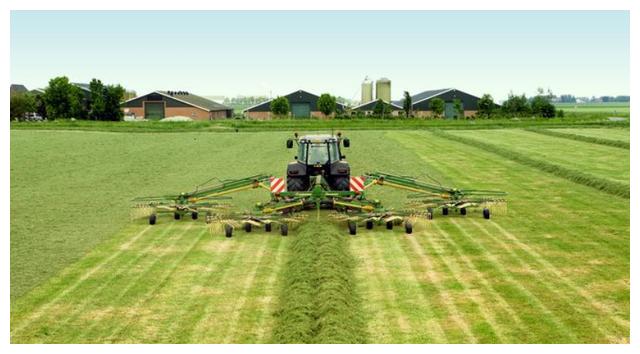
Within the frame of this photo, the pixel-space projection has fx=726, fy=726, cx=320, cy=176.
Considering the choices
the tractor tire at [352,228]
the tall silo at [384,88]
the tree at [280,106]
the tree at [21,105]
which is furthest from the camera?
the tall silo at [384,88]

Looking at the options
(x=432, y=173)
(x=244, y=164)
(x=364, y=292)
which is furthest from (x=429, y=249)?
(x=244, y=164)

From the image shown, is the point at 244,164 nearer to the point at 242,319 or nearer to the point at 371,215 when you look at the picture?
the point at 371,215

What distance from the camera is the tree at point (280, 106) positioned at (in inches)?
4259

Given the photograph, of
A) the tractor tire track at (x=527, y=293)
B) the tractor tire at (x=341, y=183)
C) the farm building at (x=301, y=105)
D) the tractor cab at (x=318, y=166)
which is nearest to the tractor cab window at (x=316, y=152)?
the tractor cab at (x=318, y=166)

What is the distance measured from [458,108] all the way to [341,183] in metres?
87.6

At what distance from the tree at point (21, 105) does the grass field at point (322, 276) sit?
67802mm

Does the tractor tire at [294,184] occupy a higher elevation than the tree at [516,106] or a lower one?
lower

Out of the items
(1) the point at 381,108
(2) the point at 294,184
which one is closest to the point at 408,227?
(2) the point at 294,184

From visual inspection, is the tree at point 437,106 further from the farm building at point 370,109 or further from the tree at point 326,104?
the tree at point 326,104

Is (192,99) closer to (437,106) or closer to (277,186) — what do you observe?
(437,106)

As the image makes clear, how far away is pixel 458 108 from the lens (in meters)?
107

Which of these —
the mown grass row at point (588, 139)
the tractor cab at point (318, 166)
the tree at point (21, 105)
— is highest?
the tree at point (21, 105)

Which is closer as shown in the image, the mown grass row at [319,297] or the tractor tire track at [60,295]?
the mown grass row at [319,297]

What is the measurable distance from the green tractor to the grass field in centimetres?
46
